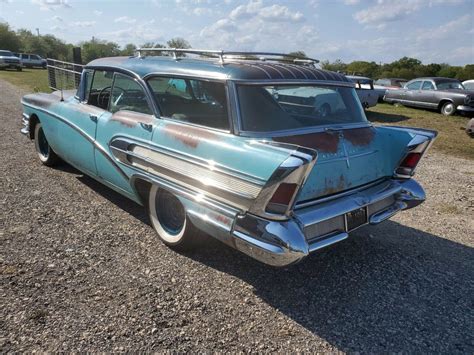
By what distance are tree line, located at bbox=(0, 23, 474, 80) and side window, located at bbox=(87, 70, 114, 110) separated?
6.41 feet

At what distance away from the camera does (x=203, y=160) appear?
9.57 ft

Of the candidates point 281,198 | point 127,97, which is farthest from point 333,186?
point 127,97

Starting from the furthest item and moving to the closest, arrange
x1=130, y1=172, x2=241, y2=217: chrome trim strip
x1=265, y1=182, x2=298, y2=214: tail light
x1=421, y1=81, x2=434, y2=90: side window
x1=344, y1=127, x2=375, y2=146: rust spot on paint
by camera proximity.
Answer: x1=421, y1=81, x2=434, y2=90: side window < x1=344, y1=127, x2=375, y2=146: rust spot on paint < x1=130, y1=172, x2=241, y2=217: chrome trim strip < x1=265, y1=182, x2=298, y2=214: tail light

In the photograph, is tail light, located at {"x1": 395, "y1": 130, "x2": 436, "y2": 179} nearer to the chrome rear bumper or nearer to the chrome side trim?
the chrome rear bumper

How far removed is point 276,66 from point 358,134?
912 mm

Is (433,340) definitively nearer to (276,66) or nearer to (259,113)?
(259,113)

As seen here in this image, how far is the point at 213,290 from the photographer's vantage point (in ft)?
9.71

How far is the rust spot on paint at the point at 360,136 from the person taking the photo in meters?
3.23

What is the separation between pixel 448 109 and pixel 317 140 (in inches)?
497

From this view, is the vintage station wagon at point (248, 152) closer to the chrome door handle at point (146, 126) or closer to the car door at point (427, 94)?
the chrome door handle at point (146, 126)

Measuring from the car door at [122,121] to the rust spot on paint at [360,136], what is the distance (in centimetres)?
166

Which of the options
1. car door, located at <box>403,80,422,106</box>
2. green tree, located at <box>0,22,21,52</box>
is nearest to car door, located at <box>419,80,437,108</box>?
car door, located at <box>403,80,422,106</box>

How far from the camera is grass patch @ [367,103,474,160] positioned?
8.72m

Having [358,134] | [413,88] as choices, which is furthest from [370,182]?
[413,88]
